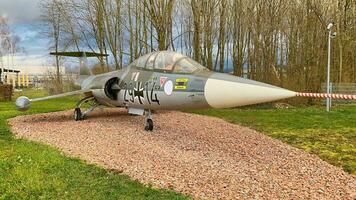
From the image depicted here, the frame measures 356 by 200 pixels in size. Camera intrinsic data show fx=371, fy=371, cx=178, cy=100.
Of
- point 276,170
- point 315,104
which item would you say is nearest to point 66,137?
point 276,170

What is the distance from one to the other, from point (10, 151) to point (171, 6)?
55.3ft

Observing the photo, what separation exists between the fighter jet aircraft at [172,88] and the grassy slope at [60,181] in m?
2.60

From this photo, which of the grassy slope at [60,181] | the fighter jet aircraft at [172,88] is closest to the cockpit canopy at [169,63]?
the fighter jet aircraft at [172,88]

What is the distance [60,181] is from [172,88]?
3.92 m

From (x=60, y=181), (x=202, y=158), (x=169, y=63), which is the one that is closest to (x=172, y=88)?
(x=169, y=63)

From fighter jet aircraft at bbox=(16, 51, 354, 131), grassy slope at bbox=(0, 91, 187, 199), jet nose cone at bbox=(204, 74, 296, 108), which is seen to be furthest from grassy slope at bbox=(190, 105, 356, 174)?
grassy slope at bbox=(0, 91, 187, 199)

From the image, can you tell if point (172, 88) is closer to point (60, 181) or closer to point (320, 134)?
point (60, 181)

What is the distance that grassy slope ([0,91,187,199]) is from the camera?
5.01 meters

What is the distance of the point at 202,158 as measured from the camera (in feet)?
24.4

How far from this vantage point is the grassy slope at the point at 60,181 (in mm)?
5008

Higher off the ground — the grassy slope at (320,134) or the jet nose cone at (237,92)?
the jet nose cone at (237,92)

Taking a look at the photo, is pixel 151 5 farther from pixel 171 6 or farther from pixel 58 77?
pixel 58 77

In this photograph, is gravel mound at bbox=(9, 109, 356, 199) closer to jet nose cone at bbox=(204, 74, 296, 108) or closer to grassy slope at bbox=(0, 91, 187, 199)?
grassy slope at bbox=(0, 91, 187, 199)

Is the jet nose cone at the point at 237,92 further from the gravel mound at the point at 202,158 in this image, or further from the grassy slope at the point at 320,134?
the grassy slope at the point at 320,134
